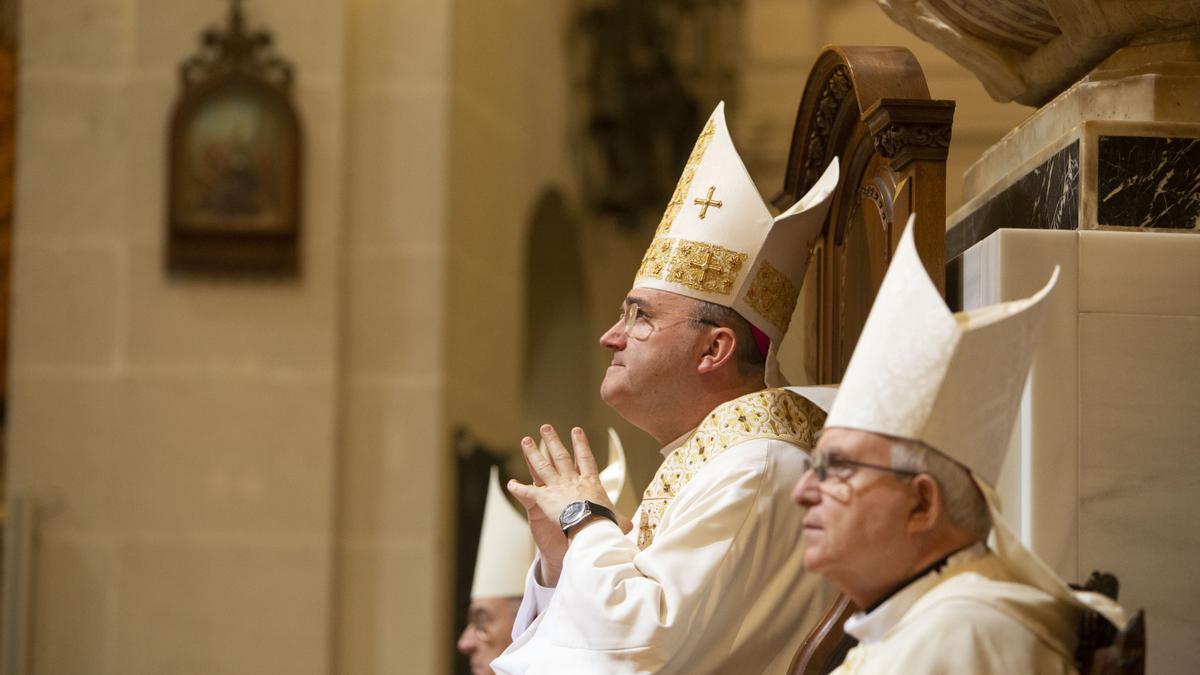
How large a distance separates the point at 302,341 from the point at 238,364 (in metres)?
0.31

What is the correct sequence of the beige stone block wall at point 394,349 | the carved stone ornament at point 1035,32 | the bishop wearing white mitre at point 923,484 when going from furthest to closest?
the beige stone block wall at point 394,349 → the carved stone ornament at point 1035,32 → the bishop wearing white mitre at point 923,484

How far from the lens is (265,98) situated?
795 cm

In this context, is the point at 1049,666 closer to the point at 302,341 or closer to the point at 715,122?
the point at 715,122

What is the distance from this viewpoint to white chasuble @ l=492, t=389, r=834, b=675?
297 cm

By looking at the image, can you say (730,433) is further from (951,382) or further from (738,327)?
(951,382)

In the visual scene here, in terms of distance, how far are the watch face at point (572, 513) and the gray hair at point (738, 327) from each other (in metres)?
0.52

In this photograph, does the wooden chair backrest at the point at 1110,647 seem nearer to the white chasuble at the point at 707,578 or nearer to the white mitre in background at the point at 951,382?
the white mitre in background at the point at 951,382

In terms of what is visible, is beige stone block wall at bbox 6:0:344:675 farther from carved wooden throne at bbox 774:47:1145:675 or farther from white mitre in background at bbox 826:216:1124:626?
white mitre in background at bbox 826:216:1124:626

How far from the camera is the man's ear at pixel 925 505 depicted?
2248 mm

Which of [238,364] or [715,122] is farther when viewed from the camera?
[238,364]

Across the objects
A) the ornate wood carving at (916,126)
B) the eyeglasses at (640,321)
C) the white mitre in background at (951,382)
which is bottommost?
the white mitre in background at (951,382)

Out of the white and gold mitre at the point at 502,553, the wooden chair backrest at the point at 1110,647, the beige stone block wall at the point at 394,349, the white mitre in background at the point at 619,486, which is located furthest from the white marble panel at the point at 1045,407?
the beige stone block wall at the point at 394,349

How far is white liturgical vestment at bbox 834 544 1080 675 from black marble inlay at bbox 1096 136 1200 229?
118 centimetres

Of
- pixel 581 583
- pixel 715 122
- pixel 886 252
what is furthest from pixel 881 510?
pixel 715 122
